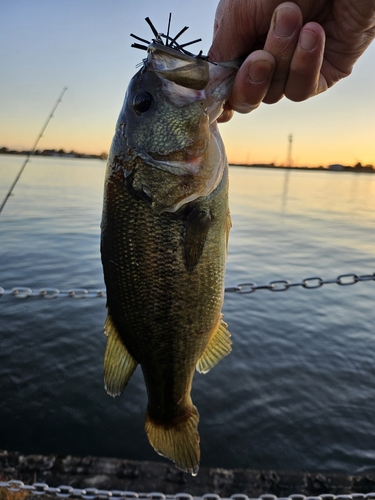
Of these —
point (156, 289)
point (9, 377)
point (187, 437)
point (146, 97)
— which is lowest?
point (9, 377)

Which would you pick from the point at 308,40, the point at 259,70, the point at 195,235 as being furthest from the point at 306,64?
the point at 195,235

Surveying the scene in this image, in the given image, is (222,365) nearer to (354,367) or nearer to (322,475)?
(354,367)

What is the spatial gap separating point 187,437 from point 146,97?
1802mm

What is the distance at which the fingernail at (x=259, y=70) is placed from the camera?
6.12ft

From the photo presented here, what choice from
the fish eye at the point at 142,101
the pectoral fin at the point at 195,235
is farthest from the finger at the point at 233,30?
the pectoral fin at the point at 195,235

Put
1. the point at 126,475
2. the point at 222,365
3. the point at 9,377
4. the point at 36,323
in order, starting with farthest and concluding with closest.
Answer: the point at 36,323 < the point at 222,365 < the point at 9,377 < the point at 126,475

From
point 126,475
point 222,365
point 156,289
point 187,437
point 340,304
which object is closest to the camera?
point 156,289

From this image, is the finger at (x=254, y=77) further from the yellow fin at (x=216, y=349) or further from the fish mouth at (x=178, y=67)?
the yellow fin at (x=216, y=349)

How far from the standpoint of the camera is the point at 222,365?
6.46 meters

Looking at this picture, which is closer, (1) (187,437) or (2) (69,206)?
(1) (187,437)

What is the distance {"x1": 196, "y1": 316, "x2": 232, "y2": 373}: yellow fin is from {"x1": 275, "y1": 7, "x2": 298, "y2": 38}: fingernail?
1.48 m

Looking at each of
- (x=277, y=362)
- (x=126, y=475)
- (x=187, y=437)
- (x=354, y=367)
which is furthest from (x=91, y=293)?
(x=354, y=367)

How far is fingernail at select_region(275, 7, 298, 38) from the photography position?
178 cm

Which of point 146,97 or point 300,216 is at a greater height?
point 146,97
